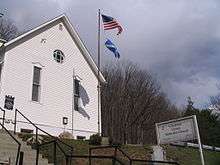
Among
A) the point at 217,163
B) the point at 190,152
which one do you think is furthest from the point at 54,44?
the point at 217,163

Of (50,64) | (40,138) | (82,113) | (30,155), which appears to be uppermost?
(50,64)

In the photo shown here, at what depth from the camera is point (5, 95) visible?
21.7 meters

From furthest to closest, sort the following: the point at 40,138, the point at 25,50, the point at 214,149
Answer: the point at 214,149, the point at 25,50, the point at 40,138

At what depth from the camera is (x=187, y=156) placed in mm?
26172

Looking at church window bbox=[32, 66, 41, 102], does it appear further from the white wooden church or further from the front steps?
the front steps

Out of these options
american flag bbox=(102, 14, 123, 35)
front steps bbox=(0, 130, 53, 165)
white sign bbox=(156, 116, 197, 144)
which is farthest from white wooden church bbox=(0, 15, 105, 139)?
white sign bbox=(156, 116, 197, 144)

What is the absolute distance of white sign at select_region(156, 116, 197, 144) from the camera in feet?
50.1

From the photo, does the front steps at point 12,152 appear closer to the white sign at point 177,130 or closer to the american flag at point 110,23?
the white sign at point 177,130

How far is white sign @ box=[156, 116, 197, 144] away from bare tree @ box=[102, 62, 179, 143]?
31225 millimetres

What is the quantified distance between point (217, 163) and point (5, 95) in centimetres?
1559

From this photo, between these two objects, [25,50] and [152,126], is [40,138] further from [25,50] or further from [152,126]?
[152,126]

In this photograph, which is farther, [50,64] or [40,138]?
[50,64]

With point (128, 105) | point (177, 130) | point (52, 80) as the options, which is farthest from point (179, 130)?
point (128, 105)

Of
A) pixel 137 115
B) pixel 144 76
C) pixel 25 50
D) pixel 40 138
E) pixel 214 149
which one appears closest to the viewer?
pixel 40 138
